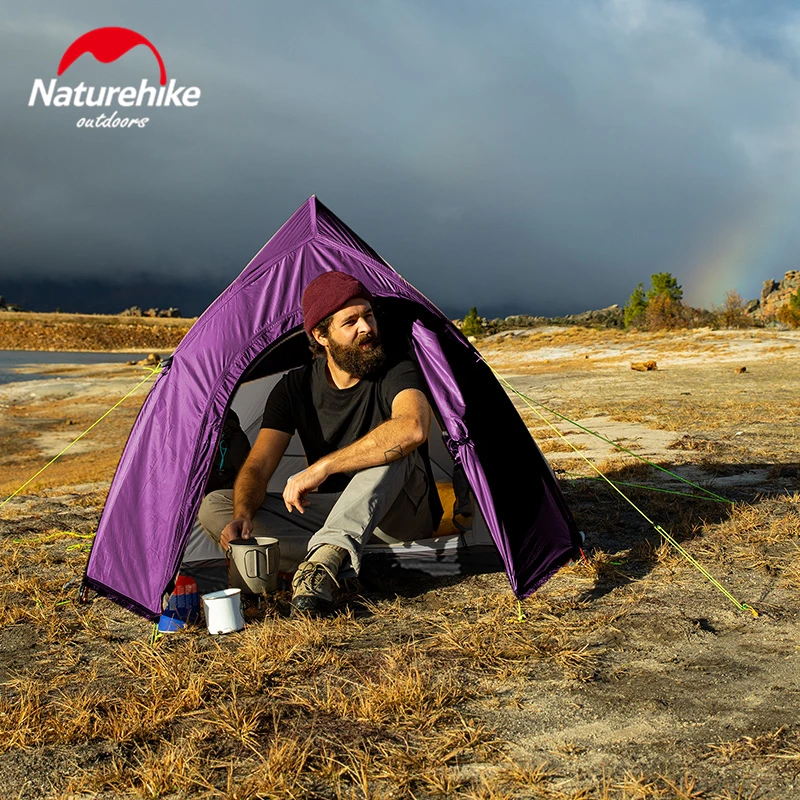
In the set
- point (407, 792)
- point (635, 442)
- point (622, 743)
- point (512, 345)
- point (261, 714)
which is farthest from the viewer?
point (512, 345)

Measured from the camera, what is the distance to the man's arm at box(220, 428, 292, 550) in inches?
183

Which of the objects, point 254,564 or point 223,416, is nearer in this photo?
point 254,564

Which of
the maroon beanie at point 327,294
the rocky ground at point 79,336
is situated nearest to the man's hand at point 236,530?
the maroon beanie at point 327,294

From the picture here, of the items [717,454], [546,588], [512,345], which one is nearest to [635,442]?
[717,454]

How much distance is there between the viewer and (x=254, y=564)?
442 cm

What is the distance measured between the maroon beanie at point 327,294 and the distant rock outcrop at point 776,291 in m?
115

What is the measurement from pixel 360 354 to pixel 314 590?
1393 millimetres

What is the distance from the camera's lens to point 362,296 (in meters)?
4.74

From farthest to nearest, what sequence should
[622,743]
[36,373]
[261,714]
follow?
[36,373] < [261,714] < [622,743]

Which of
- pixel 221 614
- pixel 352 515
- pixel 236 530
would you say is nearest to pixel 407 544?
pixel 352 515

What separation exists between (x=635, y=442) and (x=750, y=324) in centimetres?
A: 3861

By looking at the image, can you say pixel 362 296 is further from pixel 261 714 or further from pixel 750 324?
pixel 750 324

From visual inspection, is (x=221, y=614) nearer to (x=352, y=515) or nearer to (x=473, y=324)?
(x=352, y=515)

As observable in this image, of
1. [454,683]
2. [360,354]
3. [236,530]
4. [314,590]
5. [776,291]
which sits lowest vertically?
[454,683]
